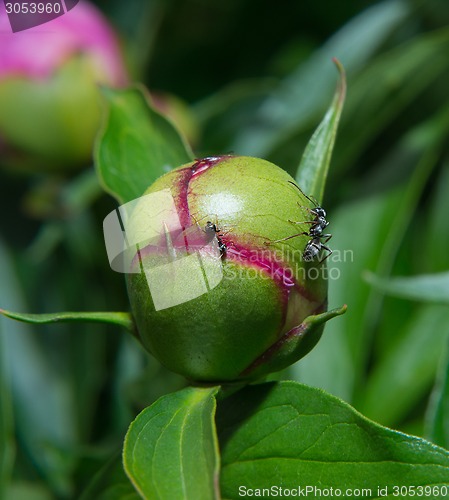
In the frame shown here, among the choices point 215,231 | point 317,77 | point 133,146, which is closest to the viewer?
point 215,231

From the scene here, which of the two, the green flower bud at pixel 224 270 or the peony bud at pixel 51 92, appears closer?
the green flower bud at pixel 224 270

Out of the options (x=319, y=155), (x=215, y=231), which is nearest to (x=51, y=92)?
(x=319, y=155)

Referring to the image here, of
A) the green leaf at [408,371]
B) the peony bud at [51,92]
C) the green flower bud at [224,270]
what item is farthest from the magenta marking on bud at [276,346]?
the peony bud at [51,92]

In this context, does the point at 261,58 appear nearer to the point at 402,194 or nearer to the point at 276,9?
the point at 276,9

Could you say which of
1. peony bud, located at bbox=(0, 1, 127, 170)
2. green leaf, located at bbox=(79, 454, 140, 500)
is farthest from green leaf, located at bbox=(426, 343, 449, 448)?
peony bud, located at bbox=(0, 1, 127, 170)

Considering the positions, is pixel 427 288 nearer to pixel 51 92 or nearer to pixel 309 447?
pixel 309 447

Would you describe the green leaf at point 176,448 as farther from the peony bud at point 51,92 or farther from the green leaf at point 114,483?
the peony bud at point 51,92
